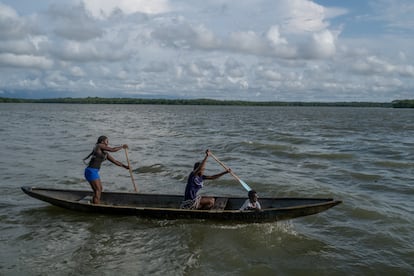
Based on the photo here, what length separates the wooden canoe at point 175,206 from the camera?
31.7 ft

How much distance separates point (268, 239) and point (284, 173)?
818 centimetres

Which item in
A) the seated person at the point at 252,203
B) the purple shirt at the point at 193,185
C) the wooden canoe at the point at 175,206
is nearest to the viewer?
the wooden canoe at the point at 175,206

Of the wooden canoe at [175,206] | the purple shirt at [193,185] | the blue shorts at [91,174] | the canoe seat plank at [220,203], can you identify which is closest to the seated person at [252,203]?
the wooden canoe at [175,206]

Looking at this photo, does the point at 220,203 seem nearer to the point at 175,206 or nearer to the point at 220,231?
the point at 220,231

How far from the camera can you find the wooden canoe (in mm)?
9664

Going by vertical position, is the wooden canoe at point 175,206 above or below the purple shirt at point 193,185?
below

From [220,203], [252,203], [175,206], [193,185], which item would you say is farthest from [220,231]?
[175,206]

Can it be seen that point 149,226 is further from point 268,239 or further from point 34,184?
point 34,184

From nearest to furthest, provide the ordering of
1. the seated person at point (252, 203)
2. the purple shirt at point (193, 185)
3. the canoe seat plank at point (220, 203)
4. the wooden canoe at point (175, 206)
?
1. the wooden canoe at point (175, 206)
2. the seated person at point (252, 203)
3. the purple shirt at point (193, 185)
4. the canoe seat plank at point (220, 203)

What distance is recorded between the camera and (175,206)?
11.6 meters

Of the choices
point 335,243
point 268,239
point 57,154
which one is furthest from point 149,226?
point 57,154

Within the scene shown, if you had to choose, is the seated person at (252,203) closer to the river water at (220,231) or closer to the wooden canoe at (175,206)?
the wooden canoe at (175,206)

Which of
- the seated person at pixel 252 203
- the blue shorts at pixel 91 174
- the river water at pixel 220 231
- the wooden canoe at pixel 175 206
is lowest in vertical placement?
the river water at pixel 220 231

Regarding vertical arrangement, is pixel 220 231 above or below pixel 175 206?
below
